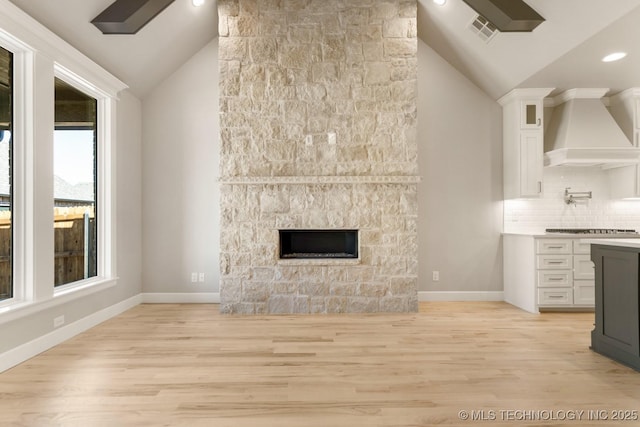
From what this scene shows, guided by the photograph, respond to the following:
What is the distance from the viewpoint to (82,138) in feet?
13.5

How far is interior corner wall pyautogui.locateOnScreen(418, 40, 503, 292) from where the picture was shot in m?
5.22

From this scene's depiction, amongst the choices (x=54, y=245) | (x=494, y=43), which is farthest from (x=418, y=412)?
(x=494, y=43)

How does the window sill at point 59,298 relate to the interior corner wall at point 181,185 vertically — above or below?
below

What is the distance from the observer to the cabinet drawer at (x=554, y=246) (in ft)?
14.7

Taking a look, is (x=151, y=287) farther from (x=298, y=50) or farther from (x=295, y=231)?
(x=298, y=50)

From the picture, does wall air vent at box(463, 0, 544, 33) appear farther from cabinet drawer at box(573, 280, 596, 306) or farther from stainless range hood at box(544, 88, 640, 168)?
cabinet drawer at box(573, 280, 596, 306)

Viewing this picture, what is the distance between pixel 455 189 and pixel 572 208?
1546mm

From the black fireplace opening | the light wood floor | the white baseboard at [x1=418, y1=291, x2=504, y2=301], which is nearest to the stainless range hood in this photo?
the white baseboard at [x1=418, y1=291, x2=504, y2=301]

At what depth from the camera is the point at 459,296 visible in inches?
205

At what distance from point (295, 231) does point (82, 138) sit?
98.9 inches

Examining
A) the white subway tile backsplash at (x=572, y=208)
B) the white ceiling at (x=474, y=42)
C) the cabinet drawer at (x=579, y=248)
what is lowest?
the cabinet drawer at (x=579, y=248)

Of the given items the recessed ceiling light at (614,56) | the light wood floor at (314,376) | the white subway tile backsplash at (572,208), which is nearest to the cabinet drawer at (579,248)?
the white subway tile backsplash at (572,208)

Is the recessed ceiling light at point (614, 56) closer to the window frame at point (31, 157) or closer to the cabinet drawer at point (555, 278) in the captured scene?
the cabinet drawer at point (555, 278)

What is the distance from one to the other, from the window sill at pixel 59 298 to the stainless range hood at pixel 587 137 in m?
5.43
